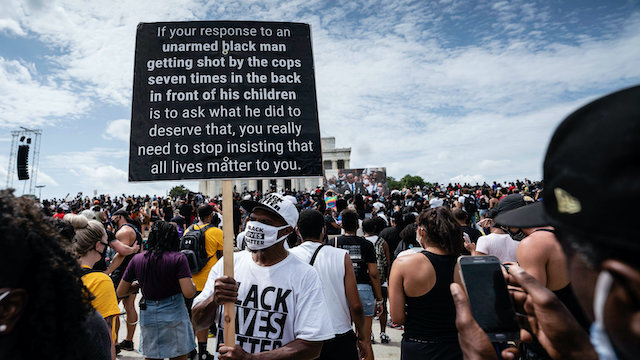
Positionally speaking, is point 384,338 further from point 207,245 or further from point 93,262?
point 93,262

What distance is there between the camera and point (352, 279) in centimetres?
345

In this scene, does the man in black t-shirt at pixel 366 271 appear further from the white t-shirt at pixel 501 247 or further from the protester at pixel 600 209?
the protester at pixel 600 209

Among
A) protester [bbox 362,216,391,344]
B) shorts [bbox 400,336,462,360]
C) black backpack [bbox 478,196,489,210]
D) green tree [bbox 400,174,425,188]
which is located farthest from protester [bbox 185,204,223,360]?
green tree [bbox 400,174,425,188]

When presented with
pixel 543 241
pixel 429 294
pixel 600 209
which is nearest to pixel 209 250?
pixel 429 294

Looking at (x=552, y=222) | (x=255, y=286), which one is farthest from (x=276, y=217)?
(x=552, y=222)

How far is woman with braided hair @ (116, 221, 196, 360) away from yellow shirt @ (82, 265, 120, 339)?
354mm

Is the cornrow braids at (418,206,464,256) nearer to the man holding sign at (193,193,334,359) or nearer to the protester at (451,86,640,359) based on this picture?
the man holding sign at (193,193,334,359)

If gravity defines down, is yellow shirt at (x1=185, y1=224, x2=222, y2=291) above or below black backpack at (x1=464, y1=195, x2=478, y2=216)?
below

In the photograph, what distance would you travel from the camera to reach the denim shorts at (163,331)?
3854 mm

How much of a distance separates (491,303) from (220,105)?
220cm

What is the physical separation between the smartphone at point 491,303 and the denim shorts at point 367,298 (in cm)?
337

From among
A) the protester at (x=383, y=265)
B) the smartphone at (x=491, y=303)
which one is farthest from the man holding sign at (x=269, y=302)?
the protester at (x=383, y=265)

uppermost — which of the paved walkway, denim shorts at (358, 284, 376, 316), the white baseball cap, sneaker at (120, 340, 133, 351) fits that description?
the white baseball cap

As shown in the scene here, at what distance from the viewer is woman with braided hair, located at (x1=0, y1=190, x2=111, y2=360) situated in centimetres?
114
